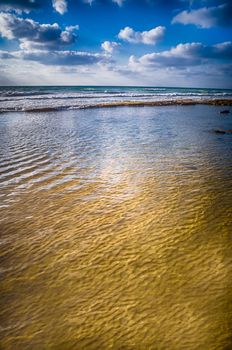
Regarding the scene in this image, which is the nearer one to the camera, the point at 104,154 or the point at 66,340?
the point at 66,340

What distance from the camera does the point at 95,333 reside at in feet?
7.59

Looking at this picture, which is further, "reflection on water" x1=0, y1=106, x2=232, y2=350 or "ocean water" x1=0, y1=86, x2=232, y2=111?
"ocean water" x1=0, y1=86, x2=232, y2=111

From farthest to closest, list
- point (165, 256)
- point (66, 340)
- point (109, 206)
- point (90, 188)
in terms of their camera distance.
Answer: point (90, 188), point (109, 206), point (165, 256), point (66, 340)

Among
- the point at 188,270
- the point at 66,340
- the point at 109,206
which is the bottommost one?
the point at 66,340

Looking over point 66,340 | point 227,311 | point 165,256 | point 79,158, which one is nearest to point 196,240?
point 165,256

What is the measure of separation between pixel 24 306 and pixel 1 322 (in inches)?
9.9

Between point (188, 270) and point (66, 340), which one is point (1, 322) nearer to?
point (66, 340)

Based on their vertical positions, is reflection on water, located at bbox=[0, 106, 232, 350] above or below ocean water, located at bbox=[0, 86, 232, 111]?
below

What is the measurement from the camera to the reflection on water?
2.32 meters

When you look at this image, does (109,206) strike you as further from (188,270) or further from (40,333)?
(40,333)

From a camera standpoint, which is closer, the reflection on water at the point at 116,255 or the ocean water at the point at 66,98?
the reflection on water at the point at 116,255

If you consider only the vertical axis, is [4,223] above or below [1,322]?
above

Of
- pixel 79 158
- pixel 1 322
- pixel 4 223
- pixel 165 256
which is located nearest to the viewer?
pixel 1 322

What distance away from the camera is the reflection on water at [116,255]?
7.61 ft
